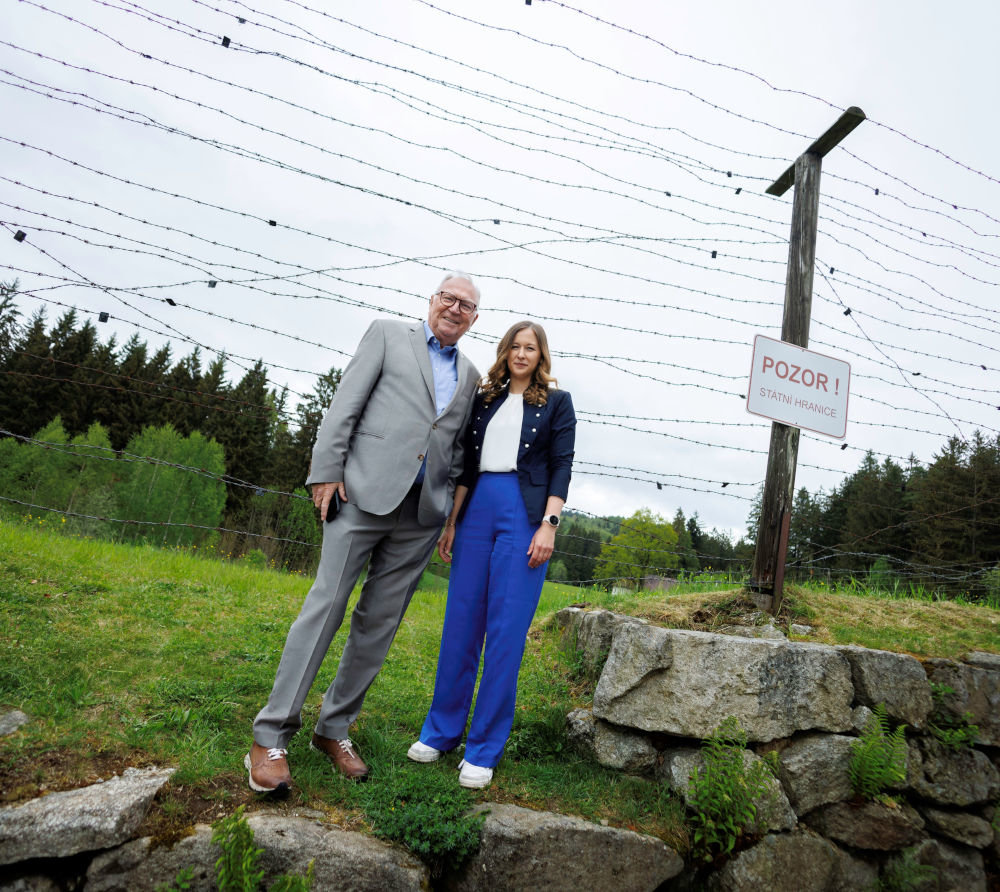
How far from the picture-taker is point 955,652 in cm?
358

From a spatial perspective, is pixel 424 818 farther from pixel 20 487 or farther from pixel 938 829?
pixel 20 487

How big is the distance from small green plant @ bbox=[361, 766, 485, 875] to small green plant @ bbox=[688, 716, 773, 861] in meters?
1.04

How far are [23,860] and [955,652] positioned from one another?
4422 millimetres

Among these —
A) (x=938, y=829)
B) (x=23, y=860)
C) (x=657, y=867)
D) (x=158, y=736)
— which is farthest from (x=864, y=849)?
(x=23, y=860)

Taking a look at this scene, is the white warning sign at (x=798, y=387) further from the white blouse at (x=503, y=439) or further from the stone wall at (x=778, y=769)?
the white blouse at (x=503, y=439)

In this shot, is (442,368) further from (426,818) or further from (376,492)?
(426,818)

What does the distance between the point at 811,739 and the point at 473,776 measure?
1749mm

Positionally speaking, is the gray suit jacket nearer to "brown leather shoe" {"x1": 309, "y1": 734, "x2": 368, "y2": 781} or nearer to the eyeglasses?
the eyeglasses

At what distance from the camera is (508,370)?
115 inches

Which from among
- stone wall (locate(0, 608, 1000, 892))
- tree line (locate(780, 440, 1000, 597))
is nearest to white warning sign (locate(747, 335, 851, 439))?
tree line (locate(780, 440, 1000, 597))

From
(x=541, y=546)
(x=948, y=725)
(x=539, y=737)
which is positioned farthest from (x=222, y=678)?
(x=948, y=725)

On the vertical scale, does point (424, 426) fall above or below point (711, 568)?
above

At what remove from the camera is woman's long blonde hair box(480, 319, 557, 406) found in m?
2.84

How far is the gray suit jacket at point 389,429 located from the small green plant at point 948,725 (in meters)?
2.86
